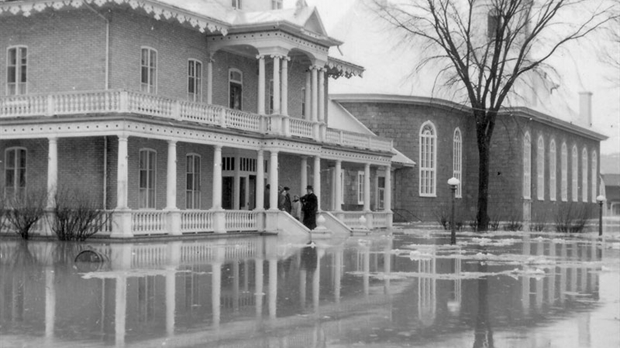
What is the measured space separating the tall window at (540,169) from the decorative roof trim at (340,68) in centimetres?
2474

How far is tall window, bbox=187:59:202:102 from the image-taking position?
35.7 m

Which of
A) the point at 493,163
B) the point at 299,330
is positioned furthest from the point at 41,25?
the point at 493,163

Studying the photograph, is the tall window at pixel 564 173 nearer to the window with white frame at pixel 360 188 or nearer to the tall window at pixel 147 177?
the window with white frame at pixel 360 188

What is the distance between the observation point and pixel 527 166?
63.8 metres

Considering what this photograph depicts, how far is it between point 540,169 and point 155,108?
43.4 meters

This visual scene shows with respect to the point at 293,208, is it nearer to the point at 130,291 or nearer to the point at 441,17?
the point at 441,17

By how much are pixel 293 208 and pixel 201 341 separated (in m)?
29.7

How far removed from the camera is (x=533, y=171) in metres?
65.4

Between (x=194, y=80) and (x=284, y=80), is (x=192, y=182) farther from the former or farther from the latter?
(x=284, y=80)

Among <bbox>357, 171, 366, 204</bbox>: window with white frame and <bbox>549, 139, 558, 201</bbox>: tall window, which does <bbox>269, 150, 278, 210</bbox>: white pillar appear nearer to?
<bbox>357, 171, 366, 204</bbox>: window with white frame

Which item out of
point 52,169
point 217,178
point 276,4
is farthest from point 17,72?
point 276,4

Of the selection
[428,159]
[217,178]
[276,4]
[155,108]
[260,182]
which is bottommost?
[260,182]

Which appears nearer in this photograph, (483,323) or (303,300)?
(483,323)

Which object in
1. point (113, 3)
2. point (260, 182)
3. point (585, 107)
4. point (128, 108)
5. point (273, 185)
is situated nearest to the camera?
point (128, 108)
